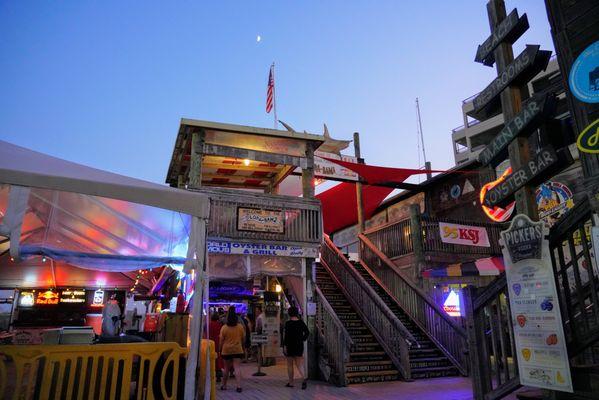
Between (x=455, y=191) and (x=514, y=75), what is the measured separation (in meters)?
14.1

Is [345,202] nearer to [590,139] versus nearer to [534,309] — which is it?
[534,309]

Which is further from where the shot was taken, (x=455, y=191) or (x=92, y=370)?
(x=455, y=191)

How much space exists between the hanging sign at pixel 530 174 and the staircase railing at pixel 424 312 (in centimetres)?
646

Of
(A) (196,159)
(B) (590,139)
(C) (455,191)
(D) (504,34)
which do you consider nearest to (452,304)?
(C) (455,191)

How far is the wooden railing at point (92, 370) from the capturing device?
5426mm

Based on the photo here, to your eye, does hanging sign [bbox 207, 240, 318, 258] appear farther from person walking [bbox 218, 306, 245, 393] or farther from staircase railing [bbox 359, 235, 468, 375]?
staircase railing [bbox 359, 235, 468, 375]

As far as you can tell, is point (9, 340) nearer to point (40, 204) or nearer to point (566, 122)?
point (40, 204)

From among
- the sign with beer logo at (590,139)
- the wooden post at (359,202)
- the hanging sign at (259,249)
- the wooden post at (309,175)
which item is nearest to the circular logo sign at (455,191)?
the wooden post at (359,202)

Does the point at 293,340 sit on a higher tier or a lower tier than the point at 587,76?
lower

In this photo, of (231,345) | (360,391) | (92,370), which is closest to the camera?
(92,370)

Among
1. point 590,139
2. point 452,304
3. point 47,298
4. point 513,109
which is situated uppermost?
point 513,109

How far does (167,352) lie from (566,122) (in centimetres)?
660

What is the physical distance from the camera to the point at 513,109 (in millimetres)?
6664

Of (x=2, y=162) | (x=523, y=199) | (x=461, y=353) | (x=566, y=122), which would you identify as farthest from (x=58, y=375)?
(x=461, y=353)
